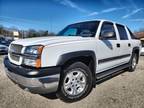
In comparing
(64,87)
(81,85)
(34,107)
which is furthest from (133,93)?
(34,107)

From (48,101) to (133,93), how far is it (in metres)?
2.06

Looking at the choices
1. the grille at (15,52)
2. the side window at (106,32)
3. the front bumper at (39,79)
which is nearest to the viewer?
the front bumper at (39,79)

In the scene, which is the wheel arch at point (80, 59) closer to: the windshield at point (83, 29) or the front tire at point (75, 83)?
the front tire at point (75, 83)

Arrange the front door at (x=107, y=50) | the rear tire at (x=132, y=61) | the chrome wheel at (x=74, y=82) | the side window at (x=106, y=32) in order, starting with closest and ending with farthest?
the chrome wheel at (x=74, y=82), the front door at (x=107, y=50), the side window at (x=106, y=32), the rear tire at (x=132, y=61)

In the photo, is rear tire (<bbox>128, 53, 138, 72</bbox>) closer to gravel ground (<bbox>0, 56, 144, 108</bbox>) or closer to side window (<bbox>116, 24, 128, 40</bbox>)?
side window (<bbox>116, 24, 128, 40</bbox>)

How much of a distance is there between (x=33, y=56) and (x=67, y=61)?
27.7 inches

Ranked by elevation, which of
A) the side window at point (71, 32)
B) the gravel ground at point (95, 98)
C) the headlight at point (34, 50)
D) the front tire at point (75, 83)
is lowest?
the gravel ground at point (95, 98)

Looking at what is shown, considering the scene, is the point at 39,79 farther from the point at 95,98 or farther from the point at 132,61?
the point at 132,61

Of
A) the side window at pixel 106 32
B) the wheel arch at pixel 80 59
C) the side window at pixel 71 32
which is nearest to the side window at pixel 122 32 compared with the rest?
the side window at pixel 106 32

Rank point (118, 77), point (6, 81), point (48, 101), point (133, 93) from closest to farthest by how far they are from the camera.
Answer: point (48, 101), point (133, 93), point (6, 81), point (118, 77)

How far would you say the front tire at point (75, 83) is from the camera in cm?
332

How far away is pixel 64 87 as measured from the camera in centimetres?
334

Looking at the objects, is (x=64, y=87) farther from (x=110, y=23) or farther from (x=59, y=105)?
(x=110, y=23)

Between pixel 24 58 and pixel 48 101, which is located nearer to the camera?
pixel 24 58
